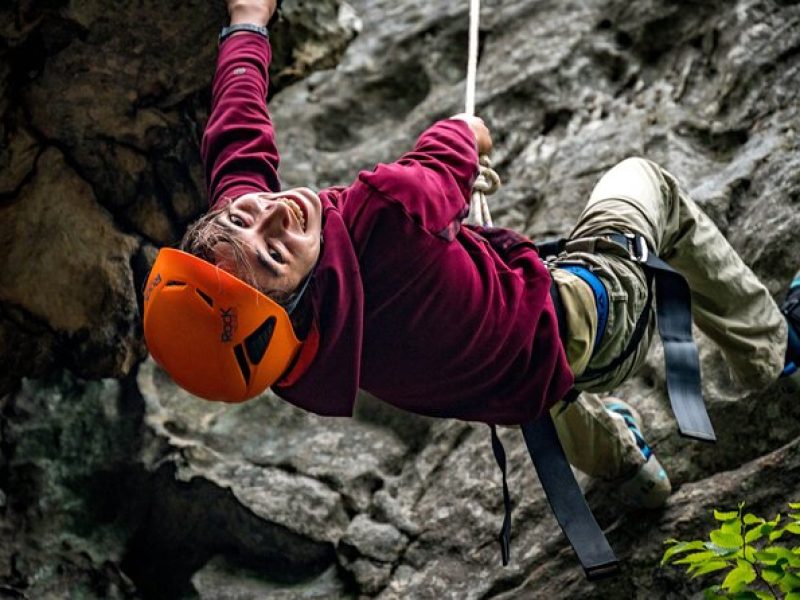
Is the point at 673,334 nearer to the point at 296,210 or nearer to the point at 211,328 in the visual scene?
the point at 296,210

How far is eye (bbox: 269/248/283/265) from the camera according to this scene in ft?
9.94

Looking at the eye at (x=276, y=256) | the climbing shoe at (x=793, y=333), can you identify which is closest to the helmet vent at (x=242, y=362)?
the eye at (x=276, y=256)

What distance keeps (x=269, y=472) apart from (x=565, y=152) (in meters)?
3.05

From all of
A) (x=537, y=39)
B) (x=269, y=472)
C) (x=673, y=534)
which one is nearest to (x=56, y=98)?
(x=269, y=472)

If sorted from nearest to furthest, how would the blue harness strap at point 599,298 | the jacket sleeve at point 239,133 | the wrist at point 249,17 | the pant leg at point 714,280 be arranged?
the jacket sleeve at point 239,133, the blue harness strap at point 599,298, the wrist at point 249,17, the pant leg at point 714,280

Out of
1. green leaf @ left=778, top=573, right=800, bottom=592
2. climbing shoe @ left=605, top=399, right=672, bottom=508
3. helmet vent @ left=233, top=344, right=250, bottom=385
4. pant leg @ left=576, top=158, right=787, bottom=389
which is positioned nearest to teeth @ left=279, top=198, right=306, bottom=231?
helmet vent @ left=233, top=344, right=250, bottom=385

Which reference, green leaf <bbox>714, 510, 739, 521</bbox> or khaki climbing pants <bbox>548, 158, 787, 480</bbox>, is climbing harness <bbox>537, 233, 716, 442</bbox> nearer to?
khaki climbing pants <bbox>548, 158, 787, 480</bbox>

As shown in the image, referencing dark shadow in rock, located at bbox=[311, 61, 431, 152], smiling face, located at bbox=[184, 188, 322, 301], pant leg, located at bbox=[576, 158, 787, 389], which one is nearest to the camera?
smiling face, located at bbox=[184, 188, 322, 301]

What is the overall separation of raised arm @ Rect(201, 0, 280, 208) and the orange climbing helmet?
23.1 inches

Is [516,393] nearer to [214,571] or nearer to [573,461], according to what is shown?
[573,461]

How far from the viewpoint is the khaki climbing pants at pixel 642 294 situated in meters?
3.75

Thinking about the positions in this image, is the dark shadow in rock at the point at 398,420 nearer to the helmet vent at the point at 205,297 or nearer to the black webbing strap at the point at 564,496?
the black webbing strap at the point at 564,496

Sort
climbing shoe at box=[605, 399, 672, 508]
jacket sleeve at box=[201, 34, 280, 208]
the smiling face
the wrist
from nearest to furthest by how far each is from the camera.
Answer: the smiling face → jacket sleeve at box=[201, 34, 280, 208] → the wrist → climbing shoe at box=[605, 399, 672, 508]

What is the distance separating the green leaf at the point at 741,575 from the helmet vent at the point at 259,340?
1530mm
